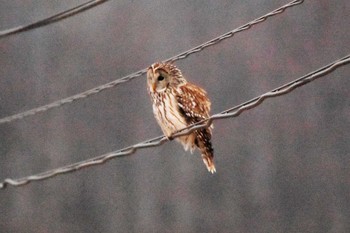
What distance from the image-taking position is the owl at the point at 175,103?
2.80 meters

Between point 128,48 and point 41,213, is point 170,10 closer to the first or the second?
point 128,48

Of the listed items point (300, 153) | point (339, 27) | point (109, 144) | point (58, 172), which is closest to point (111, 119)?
point (109, 144)

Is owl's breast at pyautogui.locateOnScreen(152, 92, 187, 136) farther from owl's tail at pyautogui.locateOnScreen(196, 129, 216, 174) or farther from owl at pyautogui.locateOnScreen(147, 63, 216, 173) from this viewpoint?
owl's tail at pyautogui.locateOnScreen(196, 129, 216, 174)

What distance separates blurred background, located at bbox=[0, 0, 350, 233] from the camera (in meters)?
4.54

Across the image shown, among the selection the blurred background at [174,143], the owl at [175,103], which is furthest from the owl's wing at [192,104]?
the blurred background at [174,143]

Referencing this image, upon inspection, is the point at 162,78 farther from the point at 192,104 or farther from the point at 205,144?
the point at 205,144

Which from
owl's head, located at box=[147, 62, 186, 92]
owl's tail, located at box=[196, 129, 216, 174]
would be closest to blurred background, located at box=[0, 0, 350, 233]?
owl's tail, located at box=[196, 129, 216, 174]

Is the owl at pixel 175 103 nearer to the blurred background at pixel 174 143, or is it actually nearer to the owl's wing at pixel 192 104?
the owl's wing at pixel 192 104

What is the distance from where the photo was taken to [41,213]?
508 cm

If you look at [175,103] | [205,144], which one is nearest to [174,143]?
[205,144]

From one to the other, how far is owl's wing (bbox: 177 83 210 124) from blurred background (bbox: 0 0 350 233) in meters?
1.76

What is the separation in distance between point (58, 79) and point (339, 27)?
1950mm

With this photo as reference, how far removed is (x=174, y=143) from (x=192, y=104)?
79.9 inches

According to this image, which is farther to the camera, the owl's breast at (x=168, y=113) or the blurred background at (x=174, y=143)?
the blurred background at (x=174, y=143)
